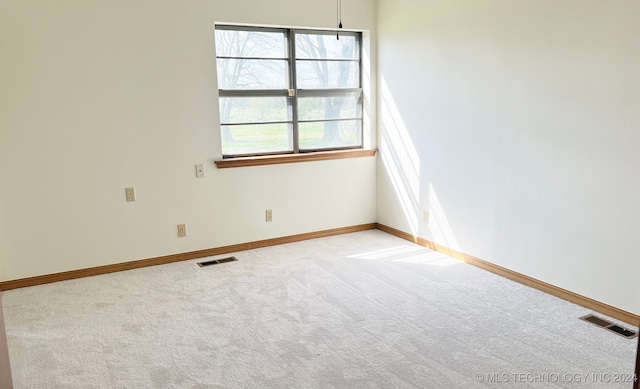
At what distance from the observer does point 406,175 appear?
4.76m

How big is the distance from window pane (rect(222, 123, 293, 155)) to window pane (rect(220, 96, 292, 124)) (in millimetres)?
63

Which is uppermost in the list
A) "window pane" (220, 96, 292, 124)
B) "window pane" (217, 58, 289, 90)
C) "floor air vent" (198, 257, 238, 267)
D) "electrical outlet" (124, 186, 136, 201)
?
"window pane" (217, 58, 289, 90)

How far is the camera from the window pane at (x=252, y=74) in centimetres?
442

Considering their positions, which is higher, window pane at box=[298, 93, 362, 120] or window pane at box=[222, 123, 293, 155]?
window pane at box=[298, 93, 362, 120]

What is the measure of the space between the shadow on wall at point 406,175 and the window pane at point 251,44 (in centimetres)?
109

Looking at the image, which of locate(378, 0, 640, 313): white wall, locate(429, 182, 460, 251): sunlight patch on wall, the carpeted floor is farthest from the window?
the carpeted floor

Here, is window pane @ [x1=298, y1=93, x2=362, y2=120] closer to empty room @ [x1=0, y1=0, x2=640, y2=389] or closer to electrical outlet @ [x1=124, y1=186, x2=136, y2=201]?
empty room @ [x1=0, y1=0, x2=640, y2=389]

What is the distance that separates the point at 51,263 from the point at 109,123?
46.4 inches

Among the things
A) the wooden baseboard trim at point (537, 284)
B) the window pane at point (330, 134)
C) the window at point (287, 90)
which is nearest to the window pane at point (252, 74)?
the window at point (287, 90)

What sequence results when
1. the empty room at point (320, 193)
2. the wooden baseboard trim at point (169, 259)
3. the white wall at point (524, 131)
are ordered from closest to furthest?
the empty room at point (320, 193), the white wall at point (524, 131), the wooden baseboard trim at point (169, 259)

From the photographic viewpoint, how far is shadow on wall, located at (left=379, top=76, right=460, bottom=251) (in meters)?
4.42

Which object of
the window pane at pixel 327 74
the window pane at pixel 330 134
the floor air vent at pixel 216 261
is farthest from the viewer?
the window pane at pixel 330 134

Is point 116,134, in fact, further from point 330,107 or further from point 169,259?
point 330,107

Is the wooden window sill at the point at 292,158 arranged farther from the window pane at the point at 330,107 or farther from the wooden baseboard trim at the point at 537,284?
the wooden baseboard trim at the point at 537,284
